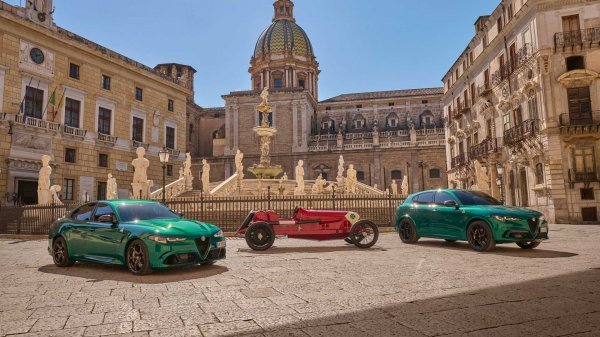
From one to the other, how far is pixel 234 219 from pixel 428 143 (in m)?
38.5

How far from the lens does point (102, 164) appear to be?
93.6 ft

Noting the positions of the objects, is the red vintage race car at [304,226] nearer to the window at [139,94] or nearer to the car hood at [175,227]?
the car hood at [175,227]

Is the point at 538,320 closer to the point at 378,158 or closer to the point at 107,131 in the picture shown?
the point at 107,131

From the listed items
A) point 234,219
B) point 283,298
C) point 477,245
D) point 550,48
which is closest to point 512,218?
point 477,245

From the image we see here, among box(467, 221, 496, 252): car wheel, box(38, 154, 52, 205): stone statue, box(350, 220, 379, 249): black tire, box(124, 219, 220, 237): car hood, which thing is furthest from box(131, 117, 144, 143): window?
box(467, 221, 496, 252): car wheel

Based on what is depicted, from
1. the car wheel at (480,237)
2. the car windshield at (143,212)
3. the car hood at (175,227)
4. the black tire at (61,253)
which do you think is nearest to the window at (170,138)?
the black tire at (61,253)

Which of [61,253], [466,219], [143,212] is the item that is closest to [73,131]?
[61,253]

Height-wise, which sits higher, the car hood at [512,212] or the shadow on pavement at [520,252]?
the car hood at [512,212]

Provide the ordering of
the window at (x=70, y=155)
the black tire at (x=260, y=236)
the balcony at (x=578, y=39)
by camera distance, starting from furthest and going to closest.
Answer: the window at (x=70, y=155), the balcony at (x=578, y=39), the black tire at (x=260, y=236)

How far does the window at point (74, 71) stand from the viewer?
26.7m

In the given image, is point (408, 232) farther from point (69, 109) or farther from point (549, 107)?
point (69, 109)

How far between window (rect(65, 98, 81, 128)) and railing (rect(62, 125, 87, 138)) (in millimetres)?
421

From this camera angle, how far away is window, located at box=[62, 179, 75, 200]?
25561 mm

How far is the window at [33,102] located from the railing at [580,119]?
97.8ft
